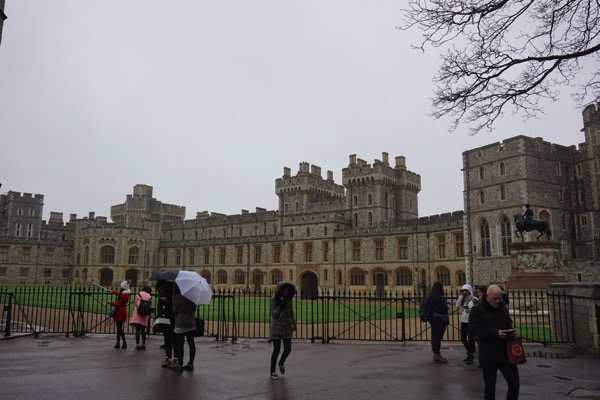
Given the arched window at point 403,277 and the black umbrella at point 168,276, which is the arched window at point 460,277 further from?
the black umbrella at point 168,276

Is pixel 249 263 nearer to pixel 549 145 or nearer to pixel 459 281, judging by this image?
pixel 459 281

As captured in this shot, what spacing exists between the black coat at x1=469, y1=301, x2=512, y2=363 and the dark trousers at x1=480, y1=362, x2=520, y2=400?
0.09m

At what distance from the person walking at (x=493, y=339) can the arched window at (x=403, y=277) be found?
35.3m

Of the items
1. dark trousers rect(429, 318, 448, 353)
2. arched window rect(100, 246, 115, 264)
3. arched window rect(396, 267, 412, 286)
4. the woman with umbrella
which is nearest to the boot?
dark trousers rect(429, 318, 448, 353)

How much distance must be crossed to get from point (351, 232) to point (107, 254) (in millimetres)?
31573

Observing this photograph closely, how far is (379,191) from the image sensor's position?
47.2 m

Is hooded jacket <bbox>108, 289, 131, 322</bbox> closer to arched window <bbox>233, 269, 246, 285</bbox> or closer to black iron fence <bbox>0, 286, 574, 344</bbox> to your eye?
black iron fence <bbox>0, 286, 574, 344</bbox>

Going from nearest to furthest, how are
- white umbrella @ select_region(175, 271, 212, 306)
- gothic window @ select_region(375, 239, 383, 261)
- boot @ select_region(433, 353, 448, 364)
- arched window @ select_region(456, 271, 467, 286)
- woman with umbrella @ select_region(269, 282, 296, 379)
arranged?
woman with umbrella @ select_region(269, 282, 296, 379), white umbrella @ select_region(175, 271, 212, 306), boot @ select_region(433, 353, 448, 364), arched window @ select_region(456, 271, 467, 286), gothic window @ select_region(375, 239, 383, 261)

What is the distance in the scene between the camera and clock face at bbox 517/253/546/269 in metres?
20.3

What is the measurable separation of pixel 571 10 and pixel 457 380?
6.75 meters

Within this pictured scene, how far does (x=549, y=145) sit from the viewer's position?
3275cm

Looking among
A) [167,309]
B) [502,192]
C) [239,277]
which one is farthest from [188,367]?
[239,277]

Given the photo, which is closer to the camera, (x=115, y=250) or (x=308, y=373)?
(x=308, y=373)

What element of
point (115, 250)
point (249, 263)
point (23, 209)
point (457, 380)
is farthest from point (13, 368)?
point (23, 209)
